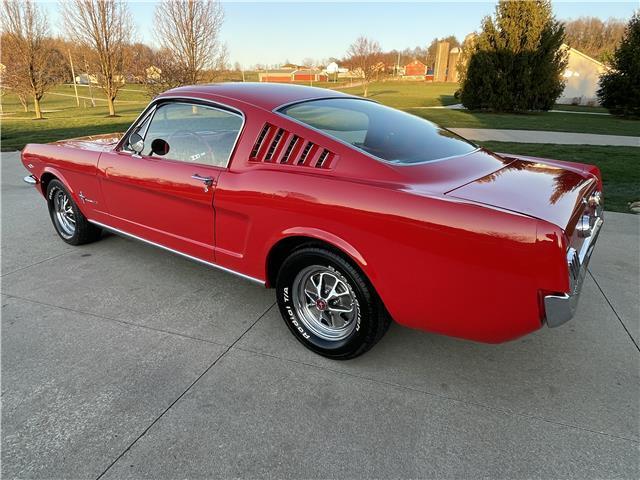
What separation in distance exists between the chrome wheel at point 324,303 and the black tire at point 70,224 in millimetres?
2672

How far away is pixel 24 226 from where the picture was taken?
505cm

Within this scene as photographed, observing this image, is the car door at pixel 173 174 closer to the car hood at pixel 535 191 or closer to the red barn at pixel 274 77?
the car hood at pixel 535 191

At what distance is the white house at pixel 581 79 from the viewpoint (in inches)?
1172

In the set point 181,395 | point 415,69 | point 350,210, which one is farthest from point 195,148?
point 415,69

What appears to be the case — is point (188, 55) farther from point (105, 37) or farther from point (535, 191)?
point (535, 191)

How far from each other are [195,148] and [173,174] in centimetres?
25

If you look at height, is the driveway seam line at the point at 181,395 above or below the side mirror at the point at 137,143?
below

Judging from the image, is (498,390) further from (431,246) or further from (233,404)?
(233,404)

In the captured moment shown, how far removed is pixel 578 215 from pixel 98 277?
357 centimetres


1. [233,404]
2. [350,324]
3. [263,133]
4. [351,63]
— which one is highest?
[351,63]

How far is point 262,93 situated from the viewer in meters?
3.01

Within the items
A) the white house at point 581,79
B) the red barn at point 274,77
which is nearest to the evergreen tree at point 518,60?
the white house at point 581,79

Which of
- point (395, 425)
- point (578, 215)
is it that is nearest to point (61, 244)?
point (395, 425)

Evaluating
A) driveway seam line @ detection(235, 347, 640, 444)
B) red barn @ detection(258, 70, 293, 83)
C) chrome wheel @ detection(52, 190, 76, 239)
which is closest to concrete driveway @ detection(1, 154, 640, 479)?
driveway seam line @ detection(235, 347, 640, 444)
